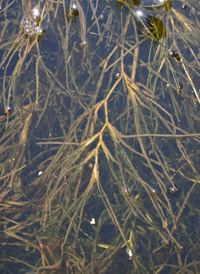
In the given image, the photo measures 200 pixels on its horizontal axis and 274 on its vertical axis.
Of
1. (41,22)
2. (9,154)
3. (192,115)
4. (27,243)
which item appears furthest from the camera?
(41,22)

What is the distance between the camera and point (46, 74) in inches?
76.9

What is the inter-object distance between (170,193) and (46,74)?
1114mm

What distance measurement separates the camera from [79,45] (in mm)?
2012

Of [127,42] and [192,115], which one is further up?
[127,42]

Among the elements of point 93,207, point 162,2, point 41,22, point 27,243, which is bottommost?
point 27,243

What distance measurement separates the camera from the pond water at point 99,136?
168 centimetres

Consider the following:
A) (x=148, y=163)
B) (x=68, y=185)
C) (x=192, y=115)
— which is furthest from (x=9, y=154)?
(x=192, y=115)

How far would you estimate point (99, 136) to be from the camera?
1.80 meters

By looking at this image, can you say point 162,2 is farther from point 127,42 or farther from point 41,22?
point 41,22

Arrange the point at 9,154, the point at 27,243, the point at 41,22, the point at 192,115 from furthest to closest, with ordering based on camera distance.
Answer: the point at 41,22
the point at 192,115
the point at 9,154
the point at 27,243

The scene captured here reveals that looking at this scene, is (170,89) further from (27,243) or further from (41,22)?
Answer: (27,243)

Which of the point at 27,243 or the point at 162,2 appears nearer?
the point at 27,243

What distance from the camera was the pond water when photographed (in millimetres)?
1684

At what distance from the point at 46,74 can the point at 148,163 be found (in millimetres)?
895
